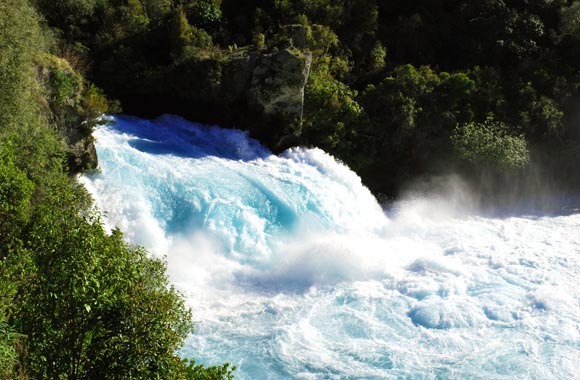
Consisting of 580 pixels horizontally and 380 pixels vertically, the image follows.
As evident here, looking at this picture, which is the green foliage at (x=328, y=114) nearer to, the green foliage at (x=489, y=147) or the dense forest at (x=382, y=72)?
the dense forest at (x=382, y=72)

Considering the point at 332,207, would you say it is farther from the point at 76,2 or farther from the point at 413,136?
the point at 76,2

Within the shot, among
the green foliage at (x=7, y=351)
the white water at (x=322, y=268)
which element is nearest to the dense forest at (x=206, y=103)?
the green foliage at (x=7, y=351)

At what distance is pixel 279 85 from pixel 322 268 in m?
9.27

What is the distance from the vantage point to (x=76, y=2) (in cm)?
2755

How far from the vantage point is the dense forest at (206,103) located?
9367mm

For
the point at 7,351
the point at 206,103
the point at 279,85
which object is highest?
the point at 279,85

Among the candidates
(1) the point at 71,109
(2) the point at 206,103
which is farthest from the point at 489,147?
(1) the point at 71,109

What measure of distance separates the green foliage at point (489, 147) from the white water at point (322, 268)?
404 cm

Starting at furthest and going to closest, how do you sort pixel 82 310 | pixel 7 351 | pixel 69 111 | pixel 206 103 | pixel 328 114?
pixel 328 114 → pixel 206 103 → pixel 69 111 → pixel 82 310 → pixel 7 351

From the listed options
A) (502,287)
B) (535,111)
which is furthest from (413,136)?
(502,287)

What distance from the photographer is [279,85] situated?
25.6 meters

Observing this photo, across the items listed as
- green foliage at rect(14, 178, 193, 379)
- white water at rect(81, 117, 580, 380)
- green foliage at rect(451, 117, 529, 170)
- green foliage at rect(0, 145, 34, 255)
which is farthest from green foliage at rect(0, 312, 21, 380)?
green foliage at rect(451, 117, 529, 170)

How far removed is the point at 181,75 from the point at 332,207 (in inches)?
371

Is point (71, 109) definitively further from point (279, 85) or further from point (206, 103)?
point (279, 85)
